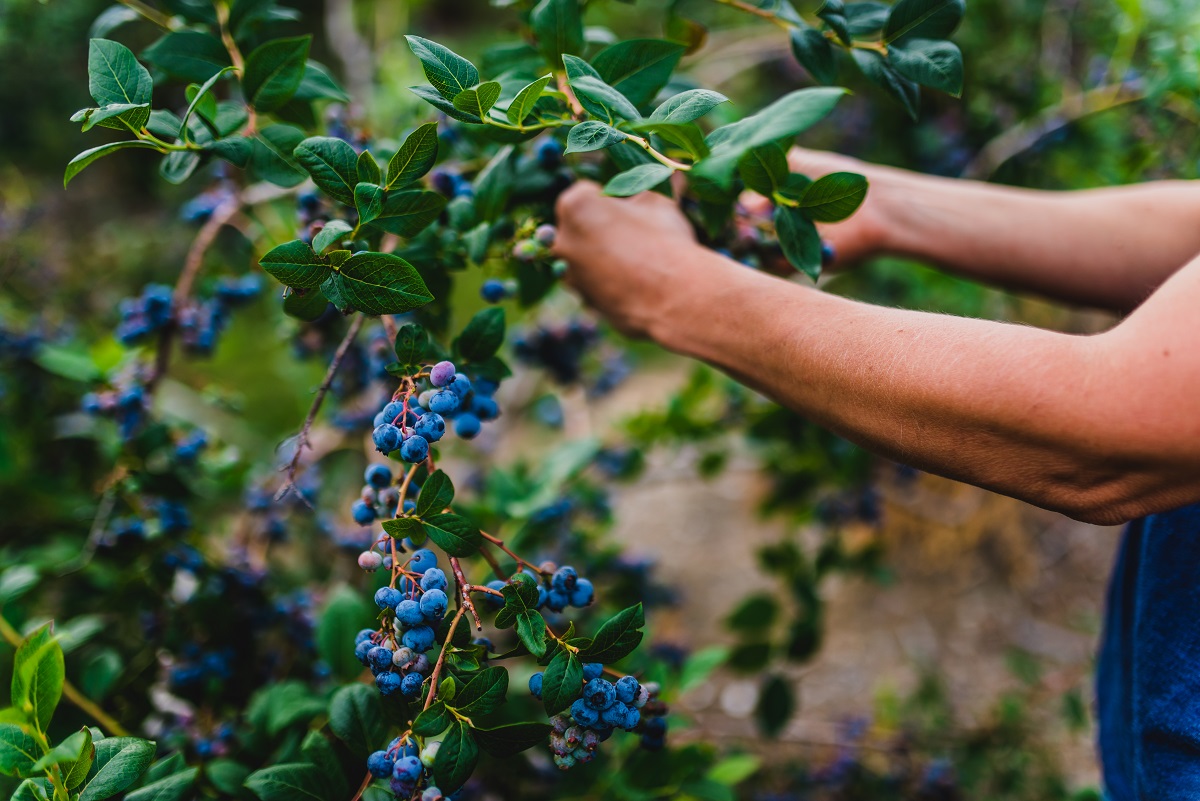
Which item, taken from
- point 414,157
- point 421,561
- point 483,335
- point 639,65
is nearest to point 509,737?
point 421,561

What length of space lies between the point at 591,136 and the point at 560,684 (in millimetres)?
423

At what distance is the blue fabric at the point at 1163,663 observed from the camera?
2.40 ft

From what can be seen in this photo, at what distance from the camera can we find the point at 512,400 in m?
2.28

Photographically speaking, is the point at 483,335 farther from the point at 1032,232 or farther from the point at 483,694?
the point at 1032,232

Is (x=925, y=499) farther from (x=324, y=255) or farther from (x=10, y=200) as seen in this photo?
(x=10, y=200)

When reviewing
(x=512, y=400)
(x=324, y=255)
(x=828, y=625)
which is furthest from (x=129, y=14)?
(x=828, y=625)

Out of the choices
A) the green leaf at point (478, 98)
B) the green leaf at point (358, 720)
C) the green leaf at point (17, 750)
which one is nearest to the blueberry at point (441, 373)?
the green leaf at point (478, 98)

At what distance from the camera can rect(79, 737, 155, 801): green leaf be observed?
60cm

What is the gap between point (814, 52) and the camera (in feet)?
2.66

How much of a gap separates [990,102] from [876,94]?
351mm

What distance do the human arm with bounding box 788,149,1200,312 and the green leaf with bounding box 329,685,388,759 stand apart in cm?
78

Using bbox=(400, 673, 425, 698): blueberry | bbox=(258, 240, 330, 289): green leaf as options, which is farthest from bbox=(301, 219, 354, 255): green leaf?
bbox=(400, 673, 425, 698): blueberry

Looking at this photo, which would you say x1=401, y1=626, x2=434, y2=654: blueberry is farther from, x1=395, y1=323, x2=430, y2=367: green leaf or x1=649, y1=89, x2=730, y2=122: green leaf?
x1=649, y1=89, x2=730, y2=122: green leaf

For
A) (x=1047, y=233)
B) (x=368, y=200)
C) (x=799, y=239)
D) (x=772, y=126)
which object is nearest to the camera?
(x=772, y=126)
